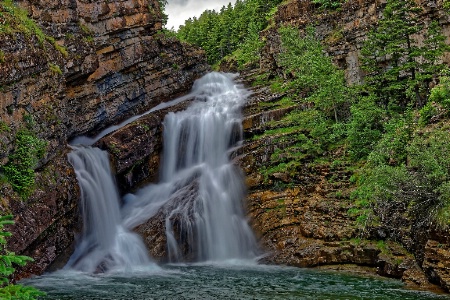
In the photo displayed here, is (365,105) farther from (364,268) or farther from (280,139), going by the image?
(364,268)

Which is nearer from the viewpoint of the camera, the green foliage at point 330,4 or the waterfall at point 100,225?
the waterfall at point 100,225

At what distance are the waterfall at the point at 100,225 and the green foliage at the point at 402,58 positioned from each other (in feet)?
61.0

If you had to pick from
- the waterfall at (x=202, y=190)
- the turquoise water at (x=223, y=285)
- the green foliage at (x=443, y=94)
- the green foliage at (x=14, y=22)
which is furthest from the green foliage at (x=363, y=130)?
the green foliage at (x=14, y=22)

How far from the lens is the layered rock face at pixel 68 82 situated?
20000 millimetres

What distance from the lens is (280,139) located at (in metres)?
27.5

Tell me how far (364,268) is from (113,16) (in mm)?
26511

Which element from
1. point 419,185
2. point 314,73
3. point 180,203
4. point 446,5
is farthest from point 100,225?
point 446,5

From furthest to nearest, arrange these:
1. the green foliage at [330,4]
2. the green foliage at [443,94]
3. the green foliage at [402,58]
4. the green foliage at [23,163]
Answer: the green foliage at [330,4] → the green foliage at [402,58] → the green foliage at [443,94] → the green foliage at [23,163]

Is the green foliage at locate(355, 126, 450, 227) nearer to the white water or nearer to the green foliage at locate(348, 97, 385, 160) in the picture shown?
the green foliage at locate(348, 97, 385, 160)

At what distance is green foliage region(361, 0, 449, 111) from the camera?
2516cm

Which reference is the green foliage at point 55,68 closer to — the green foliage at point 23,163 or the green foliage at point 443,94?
the green foliage at point 23,163

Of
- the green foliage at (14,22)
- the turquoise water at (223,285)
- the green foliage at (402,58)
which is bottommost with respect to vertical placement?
the turquoise water at (223,285)

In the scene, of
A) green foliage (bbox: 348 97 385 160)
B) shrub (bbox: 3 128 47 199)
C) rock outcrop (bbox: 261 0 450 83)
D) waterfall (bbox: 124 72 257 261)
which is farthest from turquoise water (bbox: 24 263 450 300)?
rock outcrop (bbox: 261 0 450 83)

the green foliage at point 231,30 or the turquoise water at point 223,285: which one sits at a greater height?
the green foliage at point 231,30
